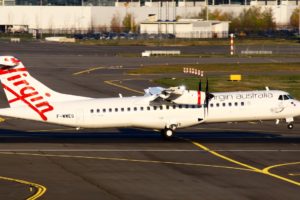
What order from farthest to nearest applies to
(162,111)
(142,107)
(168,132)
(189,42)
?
1. (189,42)
2. (168,132)
3. (162,111)
4. (142,107)

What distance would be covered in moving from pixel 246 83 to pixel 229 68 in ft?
65.1

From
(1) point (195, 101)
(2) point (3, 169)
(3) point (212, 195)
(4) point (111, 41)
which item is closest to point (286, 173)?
(3) point (212, 195)

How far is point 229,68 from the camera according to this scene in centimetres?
11900

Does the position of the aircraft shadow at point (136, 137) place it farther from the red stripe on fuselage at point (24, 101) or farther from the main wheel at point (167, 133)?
the red stripe on fuselage at point (24, 101)

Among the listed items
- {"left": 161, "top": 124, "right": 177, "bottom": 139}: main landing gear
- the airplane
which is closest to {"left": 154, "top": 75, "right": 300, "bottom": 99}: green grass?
the airplane

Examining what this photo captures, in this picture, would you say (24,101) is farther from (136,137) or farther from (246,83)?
(246,83)

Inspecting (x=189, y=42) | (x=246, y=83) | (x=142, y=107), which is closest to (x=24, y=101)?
(x=142, y=107)

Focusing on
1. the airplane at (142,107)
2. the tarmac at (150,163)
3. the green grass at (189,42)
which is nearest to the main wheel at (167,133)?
the airplane at (142,107)

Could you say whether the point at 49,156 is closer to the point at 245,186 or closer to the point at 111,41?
the point at 245,186

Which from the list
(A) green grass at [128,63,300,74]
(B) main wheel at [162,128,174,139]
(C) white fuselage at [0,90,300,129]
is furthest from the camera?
(A) green grass at [128,63,300,74]

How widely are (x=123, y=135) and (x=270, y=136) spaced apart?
418 inches

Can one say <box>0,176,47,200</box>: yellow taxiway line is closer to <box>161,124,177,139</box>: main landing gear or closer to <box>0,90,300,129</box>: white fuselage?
<box>0,90,300,129</box>: white fuselage

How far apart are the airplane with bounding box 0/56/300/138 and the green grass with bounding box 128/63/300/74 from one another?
56.2m

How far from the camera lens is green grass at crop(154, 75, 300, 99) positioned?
93.2 metres
